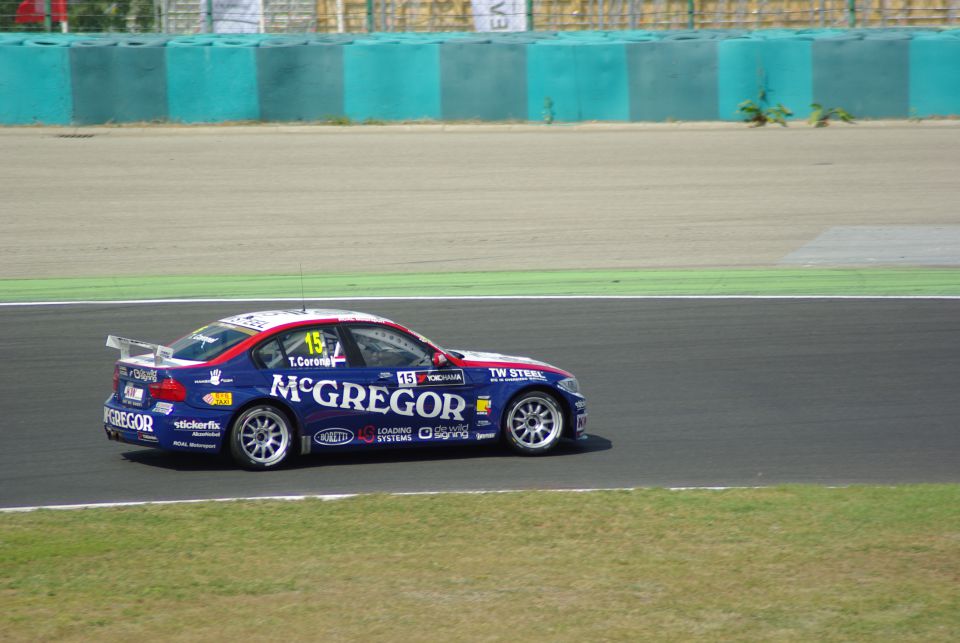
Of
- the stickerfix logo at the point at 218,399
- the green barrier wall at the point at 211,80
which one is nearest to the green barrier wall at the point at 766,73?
the green barrier wall at the point at 211,80

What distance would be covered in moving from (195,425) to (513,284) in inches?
337

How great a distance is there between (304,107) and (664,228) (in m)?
7.40

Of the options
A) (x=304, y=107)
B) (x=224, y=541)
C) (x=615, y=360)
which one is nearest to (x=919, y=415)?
(x=615, y=360)

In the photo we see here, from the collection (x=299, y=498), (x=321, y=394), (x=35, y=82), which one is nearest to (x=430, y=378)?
(x=321, y=394)

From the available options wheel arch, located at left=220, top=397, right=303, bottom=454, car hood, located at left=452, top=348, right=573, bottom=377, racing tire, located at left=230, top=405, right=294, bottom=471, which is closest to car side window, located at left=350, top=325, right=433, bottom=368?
car hood, located at left=452, top=348, right=573, bottom=377

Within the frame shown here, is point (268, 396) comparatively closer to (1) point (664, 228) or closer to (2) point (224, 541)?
(2) point (224, 541)

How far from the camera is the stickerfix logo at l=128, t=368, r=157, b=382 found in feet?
32.4

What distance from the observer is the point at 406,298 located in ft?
55.6

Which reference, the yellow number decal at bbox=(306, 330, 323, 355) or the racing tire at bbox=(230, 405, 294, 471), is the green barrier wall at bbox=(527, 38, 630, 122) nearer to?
the yellow number decal at bbox=(306, 330, 323, 355)

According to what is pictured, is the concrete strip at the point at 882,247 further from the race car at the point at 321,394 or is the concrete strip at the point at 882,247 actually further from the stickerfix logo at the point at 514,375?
the race car at the point at 321,394

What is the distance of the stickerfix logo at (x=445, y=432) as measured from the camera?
1051cm

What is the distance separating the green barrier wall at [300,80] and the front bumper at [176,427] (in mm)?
14272

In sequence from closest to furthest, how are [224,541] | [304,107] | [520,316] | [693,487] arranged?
[224,541] < [693,487] < [520,316] < [304,107]

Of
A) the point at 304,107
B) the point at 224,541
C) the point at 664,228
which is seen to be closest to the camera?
the point at 224,541
